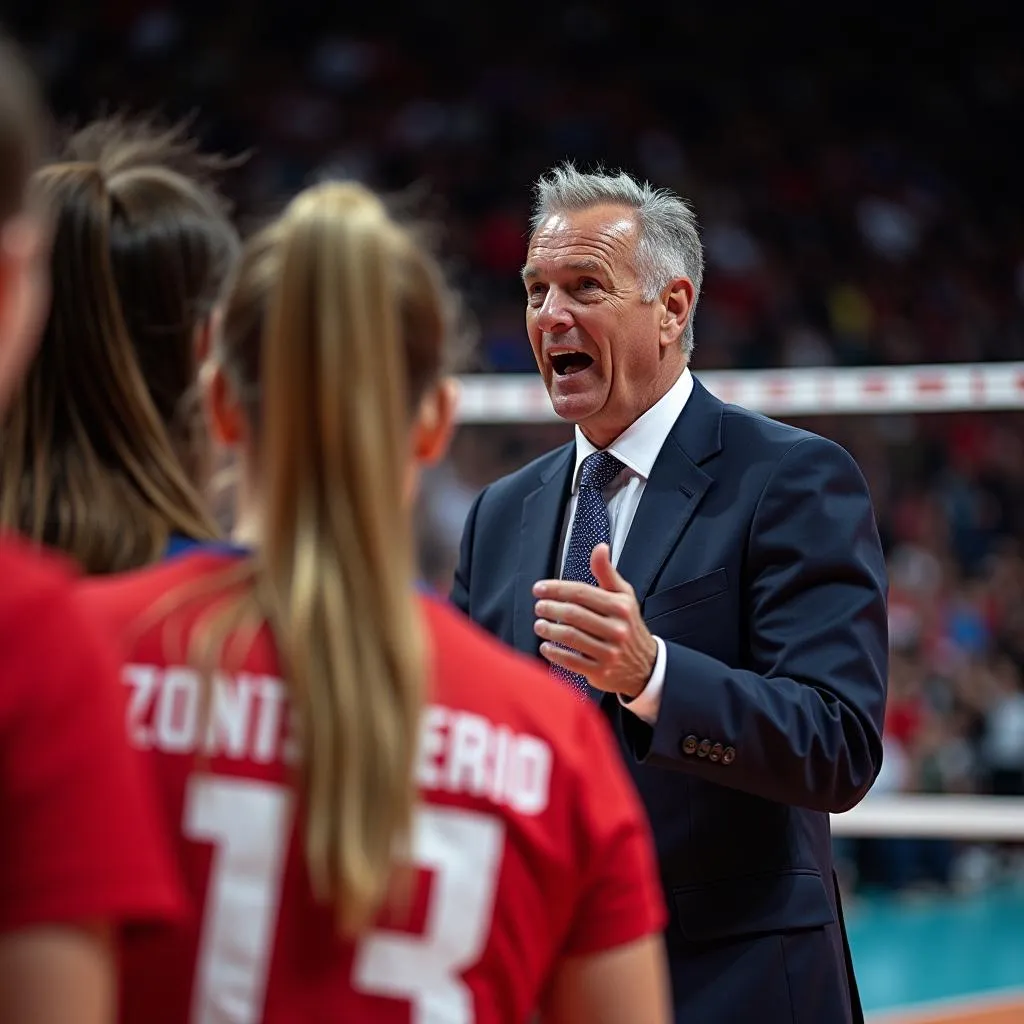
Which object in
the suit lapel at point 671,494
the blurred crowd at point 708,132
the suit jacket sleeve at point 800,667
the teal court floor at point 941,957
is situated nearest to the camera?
the suit jacket sleeve at point 800,667

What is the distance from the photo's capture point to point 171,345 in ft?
5.96

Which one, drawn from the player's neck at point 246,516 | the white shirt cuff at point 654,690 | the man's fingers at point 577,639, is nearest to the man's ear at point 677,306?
the white shirt cuff at point 654,690

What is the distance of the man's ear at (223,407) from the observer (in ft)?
4.39

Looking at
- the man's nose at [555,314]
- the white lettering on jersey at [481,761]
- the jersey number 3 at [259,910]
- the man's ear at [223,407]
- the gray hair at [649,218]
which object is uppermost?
the gray hair at [649,218]

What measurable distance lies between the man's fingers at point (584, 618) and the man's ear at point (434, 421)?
61cm

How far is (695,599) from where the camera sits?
247cm

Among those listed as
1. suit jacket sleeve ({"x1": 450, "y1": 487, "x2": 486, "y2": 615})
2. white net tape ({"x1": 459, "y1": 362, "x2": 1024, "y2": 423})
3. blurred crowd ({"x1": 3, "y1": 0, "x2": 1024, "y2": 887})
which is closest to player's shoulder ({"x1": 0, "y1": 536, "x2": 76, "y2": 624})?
suit jacket sleeve ({"x1": 450, "y1": 487, "x2": 486, "y2": 615})

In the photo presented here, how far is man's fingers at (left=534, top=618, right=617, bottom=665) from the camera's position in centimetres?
200

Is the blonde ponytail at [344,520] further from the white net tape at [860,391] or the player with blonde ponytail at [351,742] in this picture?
the white net tape at [860,391]

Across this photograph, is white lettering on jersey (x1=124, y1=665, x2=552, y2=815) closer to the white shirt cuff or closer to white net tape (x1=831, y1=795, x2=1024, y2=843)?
the white shirt cuff

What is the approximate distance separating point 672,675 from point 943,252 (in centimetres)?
1145

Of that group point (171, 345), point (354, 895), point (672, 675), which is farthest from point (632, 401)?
point (354, 895)

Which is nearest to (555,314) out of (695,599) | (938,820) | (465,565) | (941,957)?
(465,565)

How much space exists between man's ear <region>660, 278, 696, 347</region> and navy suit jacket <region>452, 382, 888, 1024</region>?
295 millimetres
